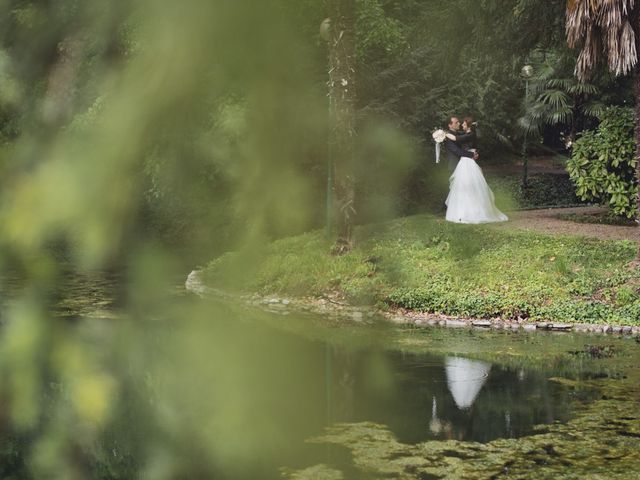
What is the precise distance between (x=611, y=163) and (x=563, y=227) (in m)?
1.55

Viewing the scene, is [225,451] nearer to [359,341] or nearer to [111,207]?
[111,207]

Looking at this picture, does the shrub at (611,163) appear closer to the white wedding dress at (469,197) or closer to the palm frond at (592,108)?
the white wedding dress at (469,197)

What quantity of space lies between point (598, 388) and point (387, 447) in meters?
3.14

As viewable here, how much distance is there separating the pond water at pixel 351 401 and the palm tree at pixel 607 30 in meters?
3.96

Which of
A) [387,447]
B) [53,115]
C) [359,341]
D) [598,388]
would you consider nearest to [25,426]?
[53,115]

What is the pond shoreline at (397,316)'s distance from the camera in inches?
526

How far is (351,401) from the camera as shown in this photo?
9.33 m

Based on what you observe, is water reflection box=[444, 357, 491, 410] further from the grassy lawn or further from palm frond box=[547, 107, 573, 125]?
palm frond box=[547, 107, 573, 125]

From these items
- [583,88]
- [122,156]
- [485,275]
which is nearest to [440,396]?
[485,275]

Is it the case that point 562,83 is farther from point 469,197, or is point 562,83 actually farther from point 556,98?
point 469,197

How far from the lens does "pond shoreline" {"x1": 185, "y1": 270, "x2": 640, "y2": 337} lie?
13.4m

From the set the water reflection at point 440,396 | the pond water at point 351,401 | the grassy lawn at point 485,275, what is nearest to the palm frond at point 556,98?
the grassy lawn at point 485,275

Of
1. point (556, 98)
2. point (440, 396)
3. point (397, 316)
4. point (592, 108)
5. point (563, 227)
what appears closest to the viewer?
point (440, 396)

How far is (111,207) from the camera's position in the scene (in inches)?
71.3
